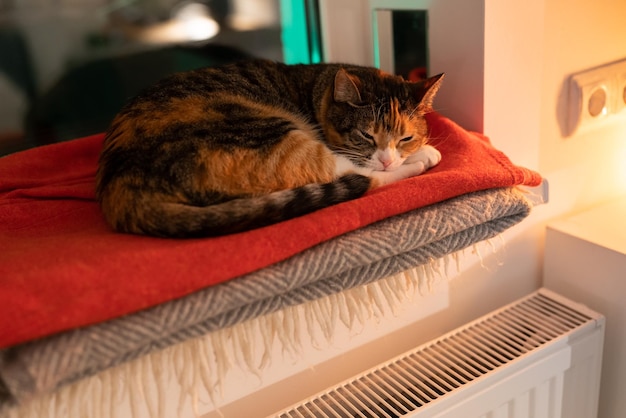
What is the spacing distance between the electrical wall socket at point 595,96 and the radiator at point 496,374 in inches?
15.8

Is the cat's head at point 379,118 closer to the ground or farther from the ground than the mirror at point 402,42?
closer to the ground

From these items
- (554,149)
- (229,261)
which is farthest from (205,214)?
(554,149)

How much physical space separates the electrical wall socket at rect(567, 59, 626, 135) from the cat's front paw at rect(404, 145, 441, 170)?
1.41 ft

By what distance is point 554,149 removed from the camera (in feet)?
3.86

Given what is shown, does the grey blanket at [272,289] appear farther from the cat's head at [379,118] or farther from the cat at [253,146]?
the cat's head at [379,118]

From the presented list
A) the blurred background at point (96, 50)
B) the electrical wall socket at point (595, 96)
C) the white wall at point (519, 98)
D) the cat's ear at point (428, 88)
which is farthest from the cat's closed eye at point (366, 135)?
the electrical wall socket at point (595, 96)

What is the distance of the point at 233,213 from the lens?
Answer: 67 cm

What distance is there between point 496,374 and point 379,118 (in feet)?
1.65

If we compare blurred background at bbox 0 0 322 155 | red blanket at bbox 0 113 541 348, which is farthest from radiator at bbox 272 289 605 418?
blurred background at bbox 0 0 322 155

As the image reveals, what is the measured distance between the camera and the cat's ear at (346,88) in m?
0.92

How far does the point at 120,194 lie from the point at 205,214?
0.14m

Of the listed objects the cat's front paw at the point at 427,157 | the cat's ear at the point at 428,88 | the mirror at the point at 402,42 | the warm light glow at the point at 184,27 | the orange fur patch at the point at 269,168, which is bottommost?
the cat's front paw at the point at 427,157

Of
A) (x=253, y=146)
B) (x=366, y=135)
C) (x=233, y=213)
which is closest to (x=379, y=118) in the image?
(x=366, y=135)

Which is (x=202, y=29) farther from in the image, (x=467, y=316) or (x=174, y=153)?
(x=467, y=316)
